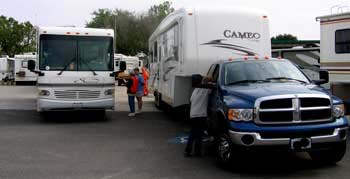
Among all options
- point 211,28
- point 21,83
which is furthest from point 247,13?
point 21,83

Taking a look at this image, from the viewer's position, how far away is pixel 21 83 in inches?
A: 1625

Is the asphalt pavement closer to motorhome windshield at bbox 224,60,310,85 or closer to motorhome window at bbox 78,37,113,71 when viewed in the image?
motorhome windshield at bbox 224,60,310,85

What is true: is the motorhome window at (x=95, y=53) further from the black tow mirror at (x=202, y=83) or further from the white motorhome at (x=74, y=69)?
the black tow mirror at (x=202, y=83)

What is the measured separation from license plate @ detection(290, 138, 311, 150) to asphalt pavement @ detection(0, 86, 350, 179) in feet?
1.58

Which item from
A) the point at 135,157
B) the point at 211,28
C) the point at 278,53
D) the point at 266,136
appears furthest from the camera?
the point at 278,53

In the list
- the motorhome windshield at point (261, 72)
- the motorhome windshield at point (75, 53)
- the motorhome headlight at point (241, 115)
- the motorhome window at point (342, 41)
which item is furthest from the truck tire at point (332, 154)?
the motorhome windshield at point (75, 53)

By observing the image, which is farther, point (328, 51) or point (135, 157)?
point (328, 51)

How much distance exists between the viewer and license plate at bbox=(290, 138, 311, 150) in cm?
753

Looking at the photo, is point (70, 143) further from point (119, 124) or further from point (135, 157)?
point (119, 124)

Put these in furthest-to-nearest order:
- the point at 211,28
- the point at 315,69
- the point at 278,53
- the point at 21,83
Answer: the point at 21,83 < the point at 278,53 < the point at 315,69 < the point at 211,28

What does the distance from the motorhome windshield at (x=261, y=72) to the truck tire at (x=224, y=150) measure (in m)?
1.30

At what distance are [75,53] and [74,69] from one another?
52cm

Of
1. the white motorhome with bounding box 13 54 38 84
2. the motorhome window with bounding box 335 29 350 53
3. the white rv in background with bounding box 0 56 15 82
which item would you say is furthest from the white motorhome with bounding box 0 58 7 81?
the motorhome window with bounding box 335 29 350 53

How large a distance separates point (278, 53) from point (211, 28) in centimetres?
773
